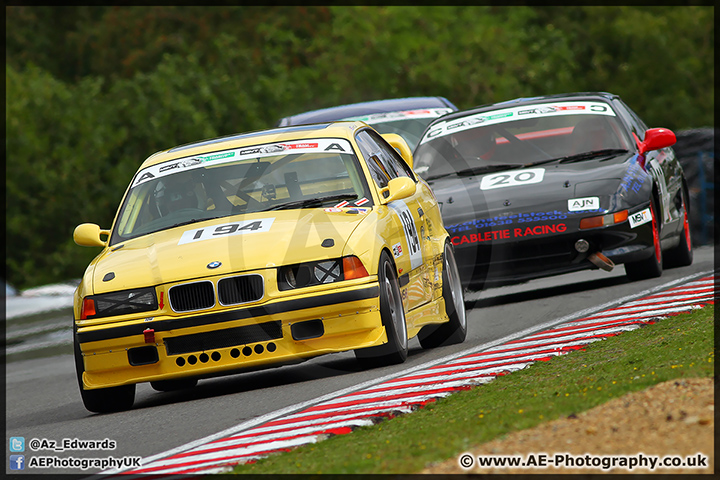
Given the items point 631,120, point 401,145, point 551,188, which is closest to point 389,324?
point 401,145

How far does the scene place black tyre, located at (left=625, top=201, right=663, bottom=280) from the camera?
10.9 m

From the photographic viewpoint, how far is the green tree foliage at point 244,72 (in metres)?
37.3

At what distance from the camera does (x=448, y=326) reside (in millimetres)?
9164

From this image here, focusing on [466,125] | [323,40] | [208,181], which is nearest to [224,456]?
[208,181]

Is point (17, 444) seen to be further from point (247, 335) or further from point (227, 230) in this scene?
point (227, 230)

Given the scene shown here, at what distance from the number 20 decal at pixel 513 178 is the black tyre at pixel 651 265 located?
1.07m

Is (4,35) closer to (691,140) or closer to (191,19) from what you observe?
(191,19)

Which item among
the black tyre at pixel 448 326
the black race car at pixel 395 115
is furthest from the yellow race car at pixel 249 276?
the black race car at pixel 395 115

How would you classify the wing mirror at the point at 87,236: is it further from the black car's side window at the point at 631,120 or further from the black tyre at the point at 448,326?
the black car's side window at the point at 631,120

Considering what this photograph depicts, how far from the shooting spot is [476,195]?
1088 centimetres

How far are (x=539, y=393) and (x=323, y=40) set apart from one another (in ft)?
147

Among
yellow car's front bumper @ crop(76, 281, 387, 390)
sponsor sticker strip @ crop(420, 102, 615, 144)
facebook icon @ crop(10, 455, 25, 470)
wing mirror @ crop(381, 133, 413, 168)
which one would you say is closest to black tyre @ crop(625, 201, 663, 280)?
sponsor sticker strip @ crop(420, 102, 615, 144)

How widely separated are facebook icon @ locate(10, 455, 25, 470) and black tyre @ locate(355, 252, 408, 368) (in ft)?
7.02

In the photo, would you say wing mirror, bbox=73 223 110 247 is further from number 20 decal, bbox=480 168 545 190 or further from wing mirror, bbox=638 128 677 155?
wing mirror, bbox=638 128 677 155
